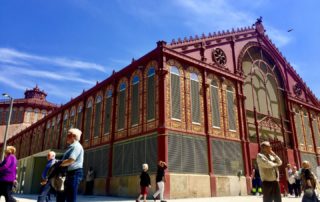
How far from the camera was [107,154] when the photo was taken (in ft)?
65.6

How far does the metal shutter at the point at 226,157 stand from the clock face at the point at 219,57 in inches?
243

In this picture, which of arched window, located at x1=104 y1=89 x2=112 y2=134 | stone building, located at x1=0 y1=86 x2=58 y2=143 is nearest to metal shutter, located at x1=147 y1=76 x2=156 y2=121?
arched window, located at x1=104 y1=89 x2=112 y2=134

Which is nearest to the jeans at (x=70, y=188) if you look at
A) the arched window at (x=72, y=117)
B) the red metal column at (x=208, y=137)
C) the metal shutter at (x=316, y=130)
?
the red metal column at (x=208, y=137)

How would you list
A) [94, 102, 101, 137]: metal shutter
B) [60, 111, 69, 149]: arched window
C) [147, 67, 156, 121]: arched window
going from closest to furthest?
1. [147, 67, 156, 121]: arched window
2. [94, 102, 101, 137]: metal shutter
3. [60, 111, 69, 149]: arched window

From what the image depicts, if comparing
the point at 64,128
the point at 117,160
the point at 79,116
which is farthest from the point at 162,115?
the point at 64,128

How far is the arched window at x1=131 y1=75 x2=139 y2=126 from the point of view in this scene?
18016mm

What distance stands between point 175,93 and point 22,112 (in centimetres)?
3973

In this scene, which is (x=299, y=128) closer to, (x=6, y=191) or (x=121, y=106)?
(x=121, y=106)

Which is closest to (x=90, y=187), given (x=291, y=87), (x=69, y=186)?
(x=69, y=186)

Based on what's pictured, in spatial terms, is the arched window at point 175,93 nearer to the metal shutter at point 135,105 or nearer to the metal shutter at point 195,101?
the metal shutter at point 195,101

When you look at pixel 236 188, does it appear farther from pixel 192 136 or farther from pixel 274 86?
pixel 274 86

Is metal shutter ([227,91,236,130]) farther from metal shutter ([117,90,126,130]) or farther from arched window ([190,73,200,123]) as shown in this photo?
metal shutter ([117,90,126,130])

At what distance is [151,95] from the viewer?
56.7ft

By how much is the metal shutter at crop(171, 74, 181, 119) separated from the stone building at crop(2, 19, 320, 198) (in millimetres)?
63
